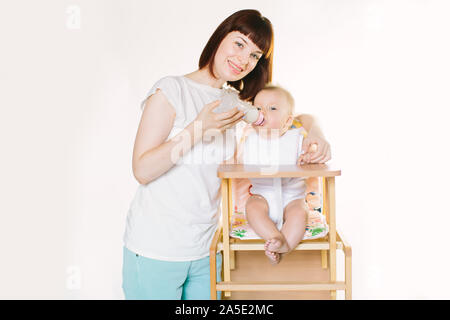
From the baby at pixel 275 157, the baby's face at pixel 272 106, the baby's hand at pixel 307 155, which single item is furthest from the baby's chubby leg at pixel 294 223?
the baby's face at pixel 272 106

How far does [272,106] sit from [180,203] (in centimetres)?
41

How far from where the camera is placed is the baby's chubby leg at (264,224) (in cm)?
113

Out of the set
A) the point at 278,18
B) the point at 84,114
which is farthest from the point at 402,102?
the point at 84,114

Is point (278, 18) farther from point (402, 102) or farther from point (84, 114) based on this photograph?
point (84, 114)

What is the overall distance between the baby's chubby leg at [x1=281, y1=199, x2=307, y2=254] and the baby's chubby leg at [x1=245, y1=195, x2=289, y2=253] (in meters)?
0.02

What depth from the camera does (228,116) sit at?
1.11 meters

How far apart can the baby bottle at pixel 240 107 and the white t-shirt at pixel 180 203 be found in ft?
0.29

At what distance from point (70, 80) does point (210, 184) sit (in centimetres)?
108

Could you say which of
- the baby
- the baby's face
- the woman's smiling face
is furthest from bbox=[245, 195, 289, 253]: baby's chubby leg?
the woman's smiling face

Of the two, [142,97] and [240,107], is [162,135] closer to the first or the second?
[240,107]

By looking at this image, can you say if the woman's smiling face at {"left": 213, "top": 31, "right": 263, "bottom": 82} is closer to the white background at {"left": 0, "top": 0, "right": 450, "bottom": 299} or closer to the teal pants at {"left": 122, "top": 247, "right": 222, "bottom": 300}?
the teal pants at {"left": 122, "top": 247, "right": 222, "bottom": 300}

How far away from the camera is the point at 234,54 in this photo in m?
1.24

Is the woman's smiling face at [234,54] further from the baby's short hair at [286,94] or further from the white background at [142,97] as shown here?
the white background at [142,97]

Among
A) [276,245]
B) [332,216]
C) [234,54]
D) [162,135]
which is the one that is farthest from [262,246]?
[234,54]
